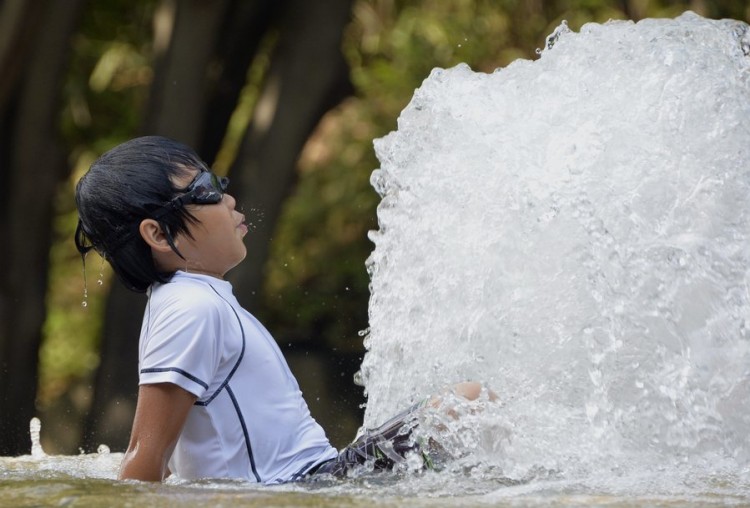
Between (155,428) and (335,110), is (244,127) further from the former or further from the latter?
(155,428)

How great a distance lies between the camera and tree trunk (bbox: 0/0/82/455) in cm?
721

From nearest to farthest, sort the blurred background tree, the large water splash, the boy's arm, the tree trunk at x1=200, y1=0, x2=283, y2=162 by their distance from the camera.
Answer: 1. the boy's arm
2. the large water splash
3. the blurred background tree
4. the tree trunk at x1=200, y1=0, x2=283, y2=162

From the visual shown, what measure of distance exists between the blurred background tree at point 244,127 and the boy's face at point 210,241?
4364 millimetres

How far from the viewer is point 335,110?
1016 centimetres

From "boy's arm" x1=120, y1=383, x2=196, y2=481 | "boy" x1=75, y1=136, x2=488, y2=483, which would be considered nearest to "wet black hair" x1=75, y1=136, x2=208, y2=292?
"boy" x1=75, y1=136, x2=488, y2=483

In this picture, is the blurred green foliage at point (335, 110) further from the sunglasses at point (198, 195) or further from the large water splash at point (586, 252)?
the sunglasses at point (198, 195)

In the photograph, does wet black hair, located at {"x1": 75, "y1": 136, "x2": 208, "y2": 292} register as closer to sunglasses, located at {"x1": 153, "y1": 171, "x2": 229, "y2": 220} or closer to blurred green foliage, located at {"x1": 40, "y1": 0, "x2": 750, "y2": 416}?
sunglasses, located at {"x1": 153, "y1": 171, "x2": 229, "y2": 220}

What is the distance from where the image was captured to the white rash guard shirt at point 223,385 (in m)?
2.74

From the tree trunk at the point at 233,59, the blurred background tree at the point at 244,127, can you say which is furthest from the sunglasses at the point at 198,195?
the tree trunk at the point at 233,59

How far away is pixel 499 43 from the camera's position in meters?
10.2

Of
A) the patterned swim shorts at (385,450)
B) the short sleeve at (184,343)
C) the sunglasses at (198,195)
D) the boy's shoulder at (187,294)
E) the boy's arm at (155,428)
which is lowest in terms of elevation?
the patterned swim shorts at (385,450)

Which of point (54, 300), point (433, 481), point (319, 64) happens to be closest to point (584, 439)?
point (433, 481)

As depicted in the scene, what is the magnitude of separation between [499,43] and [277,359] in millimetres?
7583

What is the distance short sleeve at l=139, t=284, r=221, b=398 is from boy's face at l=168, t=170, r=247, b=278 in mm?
213
